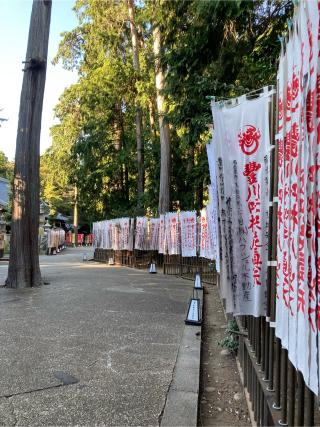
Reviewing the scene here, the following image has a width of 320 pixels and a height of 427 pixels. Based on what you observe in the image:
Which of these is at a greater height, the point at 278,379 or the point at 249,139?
the point at 249,139

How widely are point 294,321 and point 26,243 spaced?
36.4 feet

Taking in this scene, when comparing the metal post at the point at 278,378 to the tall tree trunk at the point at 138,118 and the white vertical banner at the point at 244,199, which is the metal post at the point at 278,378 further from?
A: the tall tree trunk at the point at 138,118

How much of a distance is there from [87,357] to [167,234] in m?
10.4

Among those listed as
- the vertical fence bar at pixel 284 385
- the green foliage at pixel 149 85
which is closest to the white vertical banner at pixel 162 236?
the green foliage at pixel 149 85

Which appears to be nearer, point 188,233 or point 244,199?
point 244,199

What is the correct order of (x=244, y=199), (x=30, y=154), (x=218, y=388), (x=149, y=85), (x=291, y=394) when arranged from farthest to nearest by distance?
1. (x=149, y=85)
2. (x=30, y=154)
3. (x=218, y=388)
4. (x=244, y=199)
5. (x=291, y=394)

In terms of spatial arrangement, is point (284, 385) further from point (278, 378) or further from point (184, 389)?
point (184, 389)

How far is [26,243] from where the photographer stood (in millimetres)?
12430

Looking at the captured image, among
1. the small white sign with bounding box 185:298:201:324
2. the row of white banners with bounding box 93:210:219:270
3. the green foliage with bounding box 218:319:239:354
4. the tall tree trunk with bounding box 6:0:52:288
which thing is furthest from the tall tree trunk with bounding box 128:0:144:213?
the green foliage with bounding box 218:319:239:354

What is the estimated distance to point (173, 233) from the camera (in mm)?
15062

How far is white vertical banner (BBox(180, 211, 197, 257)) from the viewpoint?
13.6 metres

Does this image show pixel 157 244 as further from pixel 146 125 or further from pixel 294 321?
pixel 294 321

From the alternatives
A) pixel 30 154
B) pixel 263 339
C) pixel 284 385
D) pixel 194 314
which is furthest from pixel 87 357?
pixel 30 154

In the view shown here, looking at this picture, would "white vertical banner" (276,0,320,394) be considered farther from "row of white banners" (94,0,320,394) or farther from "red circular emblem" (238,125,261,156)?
"red circular emblem" (238,125,261,156)
